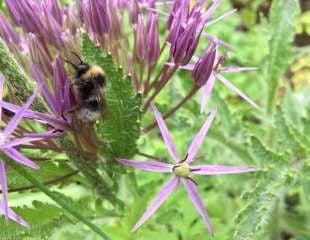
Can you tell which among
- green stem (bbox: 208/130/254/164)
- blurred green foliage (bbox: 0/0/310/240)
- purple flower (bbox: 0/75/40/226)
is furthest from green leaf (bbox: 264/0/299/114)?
purple flower (bbox: 0/75/40/226)

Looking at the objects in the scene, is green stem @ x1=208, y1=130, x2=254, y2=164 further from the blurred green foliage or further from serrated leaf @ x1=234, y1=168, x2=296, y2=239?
serrated leaf @ x1=234, y1=168, x2=296, y2=239

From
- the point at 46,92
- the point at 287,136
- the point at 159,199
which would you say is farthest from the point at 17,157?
Result: the point at 287,136

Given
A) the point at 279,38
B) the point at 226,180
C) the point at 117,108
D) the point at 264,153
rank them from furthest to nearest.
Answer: the point at 226,180
the point at 279,38
the point at 264,153
the point at 117,108

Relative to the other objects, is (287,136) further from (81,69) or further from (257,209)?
(81,69)

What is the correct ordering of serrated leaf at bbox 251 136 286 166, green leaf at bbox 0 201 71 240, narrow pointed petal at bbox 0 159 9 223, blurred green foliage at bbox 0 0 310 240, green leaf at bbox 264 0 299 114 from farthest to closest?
green leaf at bbox 264 0 299 114 → serrated leaf at bbox 251 136 286 166 → blurred green foliage at bbox 0 0 310 240 → green leaf at bbox 0 201 71 240 → narrow pointed petal at bbox 0 159 9 223

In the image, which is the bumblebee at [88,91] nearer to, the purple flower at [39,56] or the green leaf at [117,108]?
the green leaf at [117,108]
